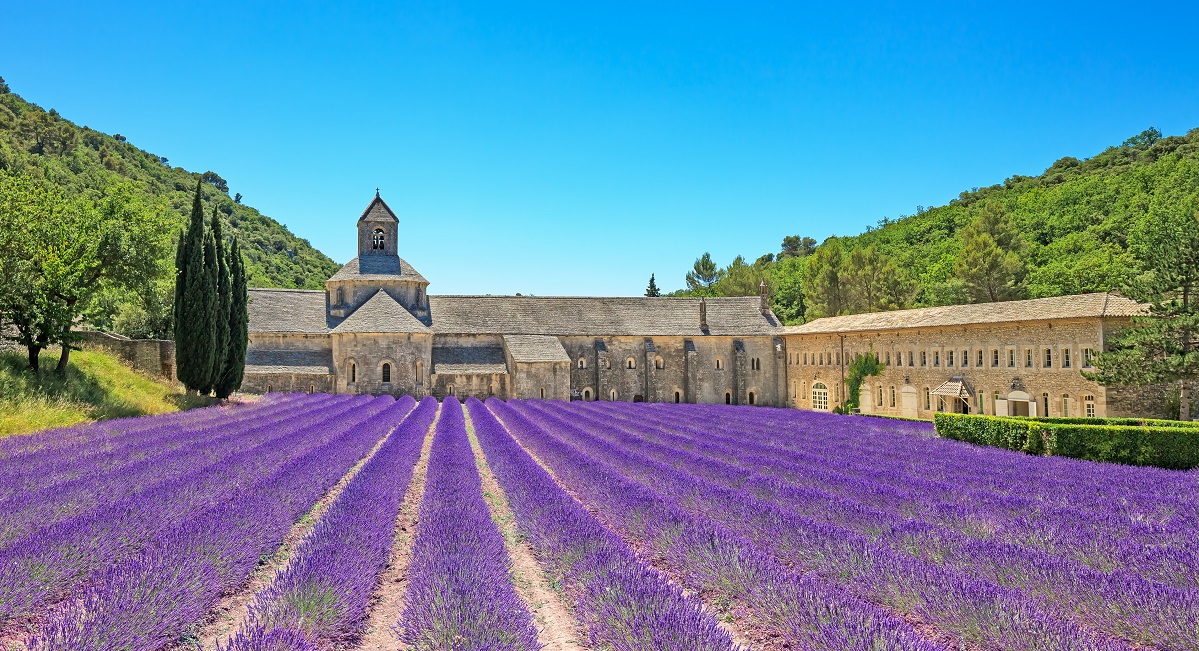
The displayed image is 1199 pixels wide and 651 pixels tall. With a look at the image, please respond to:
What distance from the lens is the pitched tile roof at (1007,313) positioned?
27.7 meters

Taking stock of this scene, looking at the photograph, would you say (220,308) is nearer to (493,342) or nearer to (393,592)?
(493,342)

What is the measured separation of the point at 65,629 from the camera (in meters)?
4.50

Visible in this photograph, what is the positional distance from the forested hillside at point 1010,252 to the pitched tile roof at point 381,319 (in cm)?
3343

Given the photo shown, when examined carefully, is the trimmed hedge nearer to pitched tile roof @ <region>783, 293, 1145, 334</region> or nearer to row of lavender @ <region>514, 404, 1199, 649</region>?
row of lavender @ <region>514, 404, 1199, 649</region>

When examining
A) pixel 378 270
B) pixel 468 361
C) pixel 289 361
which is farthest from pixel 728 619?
pixel 378 270

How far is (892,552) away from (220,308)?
27184mm

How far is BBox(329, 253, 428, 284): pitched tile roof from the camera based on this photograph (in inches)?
1859

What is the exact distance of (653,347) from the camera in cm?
4812

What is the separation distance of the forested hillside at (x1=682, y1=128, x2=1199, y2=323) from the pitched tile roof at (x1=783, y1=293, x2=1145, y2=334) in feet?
46.7

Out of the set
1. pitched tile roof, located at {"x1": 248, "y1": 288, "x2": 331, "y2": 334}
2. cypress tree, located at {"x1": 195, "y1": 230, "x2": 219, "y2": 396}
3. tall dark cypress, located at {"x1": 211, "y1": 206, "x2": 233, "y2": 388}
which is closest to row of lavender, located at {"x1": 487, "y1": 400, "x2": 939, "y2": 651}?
cypress tree, located at {"x1": 195, "y1": 230, "x2": 219, "y2": 396}

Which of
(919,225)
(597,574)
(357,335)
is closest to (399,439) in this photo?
(597,574)

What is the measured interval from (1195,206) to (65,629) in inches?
2266

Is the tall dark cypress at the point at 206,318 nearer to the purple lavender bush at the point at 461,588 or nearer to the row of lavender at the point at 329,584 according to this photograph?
the row of lavender at the point at 329,584

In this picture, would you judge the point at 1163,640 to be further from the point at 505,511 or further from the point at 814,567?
the point at 505,511
